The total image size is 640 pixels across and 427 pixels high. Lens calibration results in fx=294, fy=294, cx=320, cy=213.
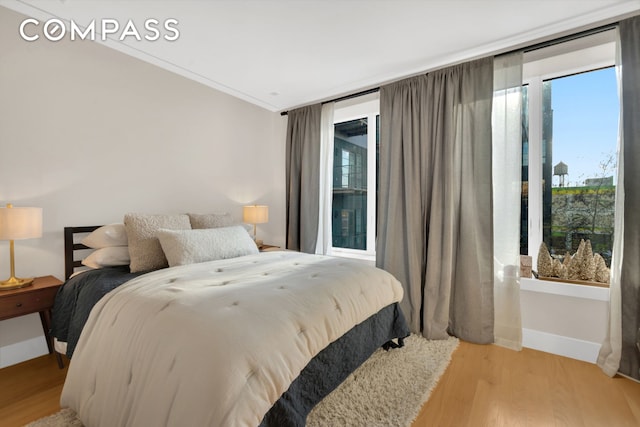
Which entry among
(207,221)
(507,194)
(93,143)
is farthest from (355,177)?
(93,143)

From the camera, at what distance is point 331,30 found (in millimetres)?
2293

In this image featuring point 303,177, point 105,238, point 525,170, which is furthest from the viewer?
point 303,177

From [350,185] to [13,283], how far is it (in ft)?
10.4

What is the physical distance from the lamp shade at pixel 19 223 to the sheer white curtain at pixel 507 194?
3.50 m

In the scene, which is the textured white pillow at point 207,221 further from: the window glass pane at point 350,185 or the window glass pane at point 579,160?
the window glass pane at point 579,160

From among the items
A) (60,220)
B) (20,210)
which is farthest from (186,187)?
(20,210)

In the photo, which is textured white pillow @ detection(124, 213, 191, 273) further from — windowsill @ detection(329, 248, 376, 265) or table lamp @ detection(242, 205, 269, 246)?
windowsill @ detection(329, 248, 376, 265)

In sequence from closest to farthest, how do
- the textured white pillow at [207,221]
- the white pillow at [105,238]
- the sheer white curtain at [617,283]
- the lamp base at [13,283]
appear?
the lamp base at [13,283], the sheer white curtain at [617,283], the white pillow at [105,238], the textured white pillow at [207,221]

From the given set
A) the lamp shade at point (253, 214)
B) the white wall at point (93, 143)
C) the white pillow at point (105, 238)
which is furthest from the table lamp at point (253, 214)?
the white pillow at point (105, 238)

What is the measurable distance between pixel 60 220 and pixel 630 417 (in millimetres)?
4045

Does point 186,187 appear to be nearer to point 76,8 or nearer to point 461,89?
point 76,8

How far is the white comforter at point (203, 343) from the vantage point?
1033 millimetres

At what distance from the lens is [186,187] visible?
10.5 ft

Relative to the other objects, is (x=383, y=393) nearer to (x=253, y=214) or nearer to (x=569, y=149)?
(x=253, y=214)
